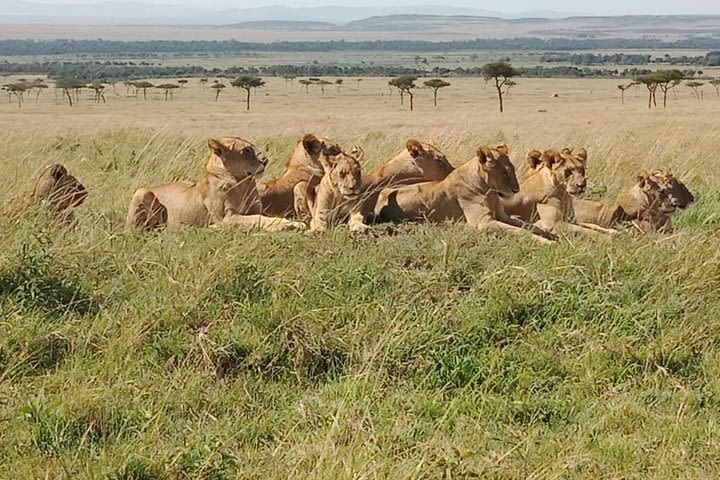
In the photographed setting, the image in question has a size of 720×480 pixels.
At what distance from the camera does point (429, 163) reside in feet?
33.7

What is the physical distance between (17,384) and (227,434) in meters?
1.43

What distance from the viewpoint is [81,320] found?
6.59 metres

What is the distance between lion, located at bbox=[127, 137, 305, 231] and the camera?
9195 mm

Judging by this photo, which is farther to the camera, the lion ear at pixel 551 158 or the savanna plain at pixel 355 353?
the lion ear at pixel 551 158

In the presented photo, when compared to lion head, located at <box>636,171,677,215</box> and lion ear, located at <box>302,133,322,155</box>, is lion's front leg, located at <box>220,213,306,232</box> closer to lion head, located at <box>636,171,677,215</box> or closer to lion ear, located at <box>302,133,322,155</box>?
lion ear, located at <box>302,133,322,155</box>

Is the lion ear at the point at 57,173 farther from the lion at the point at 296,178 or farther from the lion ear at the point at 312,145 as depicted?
the lion ear at the point at 312,145

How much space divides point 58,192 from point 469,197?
3.83 meters

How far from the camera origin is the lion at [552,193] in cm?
916

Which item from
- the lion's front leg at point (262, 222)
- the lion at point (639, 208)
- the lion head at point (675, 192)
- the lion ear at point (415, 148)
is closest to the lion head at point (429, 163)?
the lion ear at point (415, 148)

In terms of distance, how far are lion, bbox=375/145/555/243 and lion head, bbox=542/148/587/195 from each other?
500mm

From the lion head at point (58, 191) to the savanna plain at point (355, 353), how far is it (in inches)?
16.7

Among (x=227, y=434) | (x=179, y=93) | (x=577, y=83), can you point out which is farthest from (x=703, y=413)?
(x=577, y=83)

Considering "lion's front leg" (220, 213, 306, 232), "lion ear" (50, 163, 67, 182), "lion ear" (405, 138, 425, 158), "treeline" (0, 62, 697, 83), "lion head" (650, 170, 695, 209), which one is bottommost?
"treeline" (0, 62, 697, 83)

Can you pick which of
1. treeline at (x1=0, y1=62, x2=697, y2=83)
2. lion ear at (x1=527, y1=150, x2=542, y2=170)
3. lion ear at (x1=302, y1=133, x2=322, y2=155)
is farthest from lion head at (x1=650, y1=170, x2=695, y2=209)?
treeline at (x1=0, y1=62, x2=697, y2=83)
